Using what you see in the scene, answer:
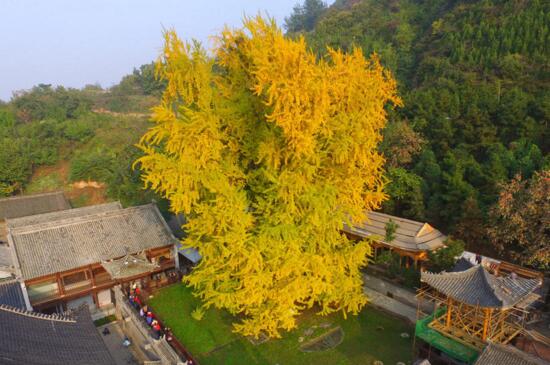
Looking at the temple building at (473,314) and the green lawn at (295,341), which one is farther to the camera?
the green lawn at (295,341)

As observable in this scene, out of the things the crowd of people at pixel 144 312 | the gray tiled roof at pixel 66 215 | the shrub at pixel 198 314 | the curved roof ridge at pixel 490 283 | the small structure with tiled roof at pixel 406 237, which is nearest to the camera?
the curved roof ridge at pixel 490 283

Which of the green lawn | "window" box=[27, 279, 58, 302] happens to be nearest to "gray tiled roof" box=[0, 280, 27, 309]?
"window" box=[27, 279, 58, 302]

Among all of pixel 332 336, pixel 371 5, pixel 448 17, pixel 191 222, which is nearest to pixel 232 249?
pixel 191 222

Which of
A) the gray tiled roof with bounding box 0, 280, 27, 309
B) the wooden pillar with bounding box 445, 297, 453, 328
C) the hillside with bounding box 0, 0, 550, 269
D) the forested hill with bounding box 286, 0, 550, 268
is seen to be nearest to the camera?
the wooden pillar with bounding box 445, 297, 453, 328

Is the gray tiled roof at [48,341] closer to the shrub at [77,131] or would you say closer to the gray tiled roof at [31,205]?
the gray tiled roof at [31,205]

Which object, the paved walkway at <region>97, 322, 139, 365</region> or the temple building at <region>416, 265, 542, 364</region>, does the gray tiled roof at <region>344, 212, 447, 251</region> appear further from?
the paved walkway at <region>97, 322, 139, 365</region>

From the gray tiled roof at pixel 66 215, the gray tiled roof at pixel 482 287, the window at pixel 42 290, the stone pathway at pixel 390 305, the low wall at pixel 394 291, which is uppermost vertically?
the gray tiled roof at pixel 66 215

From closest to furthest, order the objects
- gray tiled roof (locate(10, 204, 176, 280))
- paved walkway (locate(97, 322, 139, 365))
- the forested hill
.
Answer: paved walkway (locate(97, 322, 139, 365)), gray tiled roof (locate(10, 204, 176, 280)), the forested hill

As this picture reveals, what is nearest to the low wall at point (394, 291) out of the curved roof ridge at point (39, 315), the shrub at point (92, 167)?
the curved roof ridge at point (39, 315)
